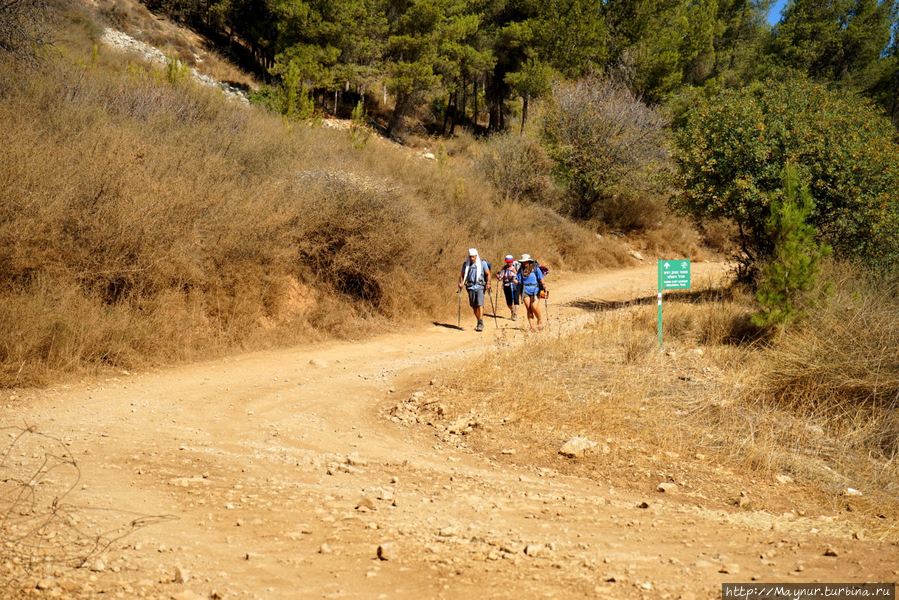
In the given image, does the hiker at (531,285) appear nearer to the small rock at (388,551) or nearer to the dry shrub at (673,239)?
the small rock at (388,551)

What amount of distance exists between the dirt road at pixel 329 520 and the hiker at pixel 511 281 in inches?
268

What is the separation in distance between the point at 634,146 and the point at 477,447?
20.8 meters

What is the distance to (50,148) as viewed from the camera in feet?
33.1

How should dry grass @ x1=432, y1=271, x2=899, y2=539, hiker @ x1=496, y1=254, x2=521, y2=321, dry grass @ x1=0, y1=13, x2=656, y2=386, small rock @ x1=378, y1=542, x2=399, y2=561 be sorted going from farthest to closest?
hiker @ x1=496, y1=254, x2=521, y2=321, dry grass @ x1=0, y1=13, x2=656, y2=386, dry grass @ x1=432, y1=271, x2=899, y2=539, small rock @ x1=378, y1=542, x2=399, y2=561

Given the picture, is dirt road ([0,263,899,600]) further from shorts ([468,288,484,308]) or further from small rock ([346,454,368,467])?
shorts ([468,288,484,308])

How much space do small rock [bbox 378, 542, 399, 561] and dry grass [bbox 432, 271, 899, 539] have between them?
2.69 meters

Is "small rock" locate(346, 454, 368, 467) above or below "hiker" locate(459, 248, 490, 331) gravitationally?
below

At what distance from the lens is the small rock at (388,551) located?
3.96 m

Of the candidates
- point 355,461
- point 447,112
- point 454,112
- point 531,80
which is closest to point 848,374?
point 355,461

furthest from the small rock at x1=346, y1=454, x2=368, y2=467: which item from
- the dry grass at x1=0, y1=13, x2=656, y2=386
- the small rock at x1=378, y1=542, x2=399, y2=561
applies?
the dry grass at x1=0, y1=13, x2=656, y2=386

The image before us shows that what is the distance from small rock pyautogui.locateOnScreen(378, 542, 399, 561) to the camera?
13.0 ft

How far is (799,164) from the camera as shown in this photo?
13.5 meters

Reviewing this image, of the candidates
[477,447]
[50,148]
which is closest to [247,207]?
[50,148]

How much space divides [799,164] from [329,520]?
1292cm
